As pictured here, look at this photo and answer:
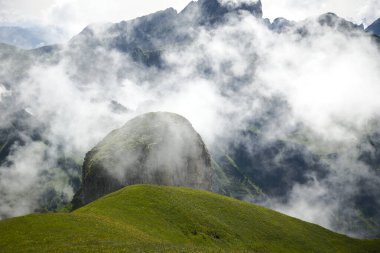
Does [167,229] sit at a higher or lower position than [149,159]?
lower

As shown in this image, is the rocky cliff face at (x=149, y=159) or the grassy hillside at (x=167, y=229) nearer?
the grassy hillside at (x=167, y=229)

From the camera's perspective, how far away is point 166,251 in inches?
1780

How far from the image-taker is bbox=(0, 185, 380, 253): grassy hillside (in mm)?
49500

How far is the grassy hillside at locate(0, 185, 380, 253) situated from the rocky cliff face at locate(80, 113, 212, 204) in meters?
61.8

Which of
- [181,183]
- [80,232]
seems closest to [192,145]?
[181,183]

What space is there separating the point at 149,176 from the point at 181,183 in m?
14.6

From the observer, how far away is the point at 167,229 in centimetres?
7506

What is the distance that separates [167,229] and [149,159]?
298 feet

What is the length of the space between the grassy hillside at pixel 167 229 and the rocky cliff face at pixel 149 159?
6176 centimetres

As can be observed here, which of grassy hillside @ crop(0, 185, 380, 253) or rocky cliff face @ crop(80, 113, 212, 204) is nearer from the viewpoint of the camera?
grassy hillside @ crop(0, 185, 380, 253)

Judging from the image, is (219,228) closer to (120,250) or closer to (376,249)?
(120,250)

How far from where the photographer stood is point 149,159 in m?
165

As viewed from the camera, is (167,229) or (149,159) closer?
(167,229)

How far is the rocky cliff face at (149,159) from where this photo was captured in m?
163
